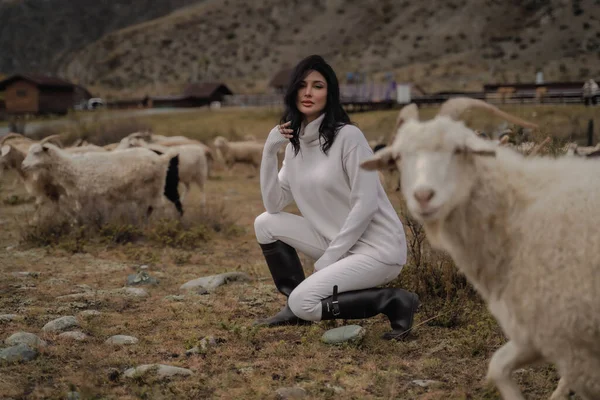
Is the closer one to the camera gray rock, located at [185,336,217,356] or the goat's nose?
the goat's nose

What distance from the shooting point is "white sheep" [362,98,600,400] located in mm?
2857

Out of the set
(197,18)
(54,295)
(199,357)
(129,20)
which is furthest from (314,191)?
(129,20)

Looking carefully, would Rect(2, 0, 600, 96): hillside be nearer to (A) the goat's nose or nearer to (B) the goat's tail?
(B) the goat's tail

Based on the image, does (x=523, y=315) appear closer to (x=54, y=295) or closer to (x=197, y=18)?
(x=54, y=295)

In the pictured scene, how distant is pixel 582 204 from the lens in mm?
3023

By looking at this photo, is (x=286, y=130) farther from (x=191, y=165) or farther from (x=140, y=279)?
(x=191, y=165)

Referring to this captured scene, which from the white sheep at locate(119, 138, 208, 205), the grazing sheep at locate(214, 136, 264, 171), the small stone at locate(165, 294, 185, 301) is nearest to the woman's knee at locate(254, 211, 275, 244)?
the small stone at locate(165, 294, 185, 301)

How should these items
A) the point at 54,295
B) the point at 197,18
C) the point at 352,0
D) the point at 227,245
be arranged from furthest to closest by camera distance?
the point at 197,18, the point at 352,0, the point at 227,245, the point at 54,295

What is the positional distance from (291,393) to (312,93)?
1943 millimetres

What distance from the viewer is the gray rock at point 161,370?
13.2ft

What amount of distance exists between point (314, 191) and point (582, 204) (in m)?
2.01

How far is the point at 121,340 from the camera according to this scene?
15.5 ft

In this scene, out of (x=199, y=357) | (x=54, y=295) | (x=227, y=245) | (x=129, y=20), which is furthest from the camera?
(x=129, y=20)

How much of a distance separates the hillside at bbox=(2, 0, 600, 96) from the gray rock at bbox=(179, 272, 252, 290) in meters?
38.8
